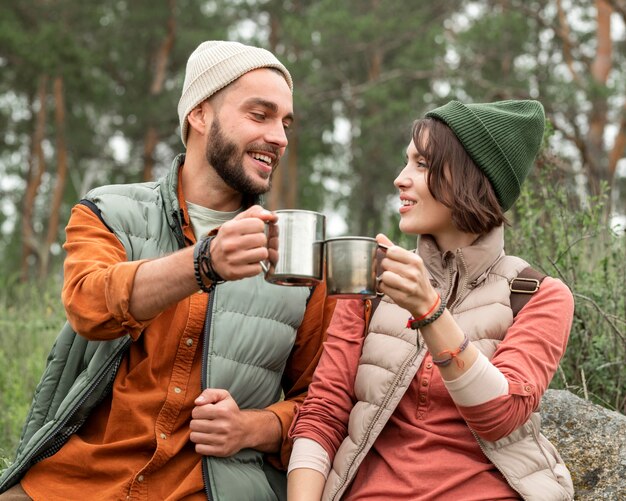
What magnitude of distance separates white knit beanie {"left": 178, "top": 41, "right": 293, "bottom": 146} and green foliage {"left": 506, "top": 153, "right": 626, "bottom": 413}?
5.07ft

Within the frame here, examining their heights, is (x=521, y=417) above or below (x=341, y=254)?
below

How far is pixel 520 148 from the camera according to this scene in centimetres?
288

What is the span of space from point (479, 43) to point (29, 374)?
14.4 metres

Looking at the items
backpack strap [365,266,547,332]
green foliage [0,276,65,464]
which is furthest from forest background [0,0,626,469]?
backpack strap [365,266,547,332]

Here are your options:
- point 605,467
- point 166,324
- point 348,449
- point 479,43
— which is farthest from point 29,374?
point 479,43

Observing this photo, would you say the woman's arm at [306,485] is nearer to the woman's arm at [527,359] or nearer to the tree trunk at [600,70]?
the woman's arm at [527,359]

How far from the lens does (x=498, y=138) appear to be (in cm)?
281

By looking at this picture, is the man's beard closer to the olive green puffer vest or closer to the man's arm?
the olive green puffer vest

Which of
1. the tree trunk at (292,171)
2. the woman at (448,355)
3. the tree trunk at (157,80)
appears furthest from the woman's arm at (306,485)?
the tree trunk at (157,80)

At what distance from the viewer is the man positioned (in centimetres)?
283

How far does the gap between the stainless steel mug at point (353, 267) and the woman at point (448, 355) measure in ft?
0.21

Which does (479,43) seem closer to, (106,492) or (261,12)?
(261,12)

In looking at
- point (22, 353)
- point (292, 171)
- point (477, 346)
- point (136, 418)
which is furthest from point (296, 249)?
point (292, 171)

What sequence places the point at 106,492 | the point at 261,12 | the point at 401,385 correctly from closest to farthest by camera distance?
the point at 401,385 < the point at 106,492 < the point at 261,12
